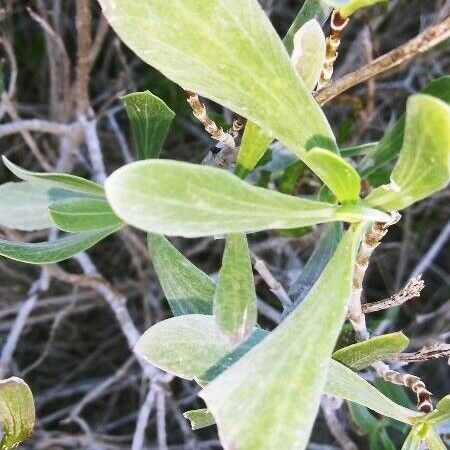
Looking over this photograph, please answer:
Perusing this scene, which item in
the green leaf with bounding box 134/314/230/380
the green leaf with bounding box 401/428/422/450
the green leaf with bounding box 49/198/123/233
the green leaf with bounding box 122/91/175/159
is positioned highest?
the green leaf with bounding box 122/91/175/159

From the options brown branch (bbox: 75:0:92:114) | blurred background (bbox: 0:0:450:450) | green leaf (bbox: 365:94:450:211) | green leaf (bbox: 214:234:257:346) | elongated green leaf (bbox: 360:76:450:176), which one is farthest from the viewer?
blurred background (bbox: 0:0:450:450)

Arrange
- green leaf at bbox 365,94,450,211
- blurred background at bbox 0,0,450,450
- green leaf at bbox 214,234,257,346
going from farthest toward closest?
1. blurred background at bbox 0,0,450,450
2. green leaf at bbox 214,234,257,346
3. green leaf at bbox 365,94,450,211

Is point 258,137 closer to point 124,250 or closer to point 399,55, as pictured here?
point 399,55

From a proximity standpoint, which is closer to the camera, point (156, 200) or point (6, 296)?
point (156, 200)

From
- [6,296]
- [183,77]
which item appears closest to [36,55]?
[6,296]

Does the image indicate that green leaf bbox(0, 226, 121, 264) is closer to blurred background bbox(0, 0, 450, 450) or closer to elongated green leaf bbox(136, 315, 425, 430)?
elongated green leaf bbox(136, 315, 425, 430)

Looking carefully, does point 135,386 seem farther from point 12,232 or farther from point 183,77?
point 183,77

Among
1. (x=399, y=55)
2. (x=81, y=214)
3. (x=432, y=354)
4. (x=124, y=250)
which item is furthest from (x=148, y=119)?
(x=124, y=250)

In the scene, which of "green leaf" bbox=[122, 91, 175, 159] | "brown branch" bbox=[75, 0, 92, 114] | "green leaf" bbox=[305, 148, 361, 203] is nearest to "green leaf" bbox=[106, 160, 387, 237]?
"green leaf" bbox=[305, 148, 361, 203]

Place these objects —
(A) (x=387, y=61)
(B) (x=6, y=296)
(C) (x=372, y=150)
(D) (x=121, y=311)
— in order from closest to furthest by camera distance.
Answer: (A) (x=387, y=61) < (C) (x=372, y=150) < (D) (x=121, y=311) < (B) (x=6, y=296)
